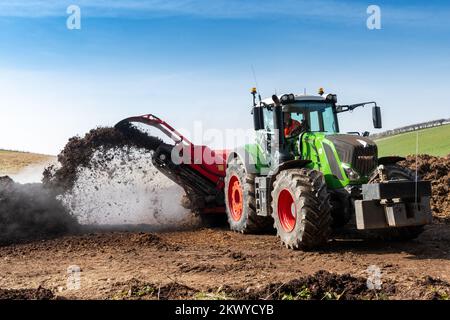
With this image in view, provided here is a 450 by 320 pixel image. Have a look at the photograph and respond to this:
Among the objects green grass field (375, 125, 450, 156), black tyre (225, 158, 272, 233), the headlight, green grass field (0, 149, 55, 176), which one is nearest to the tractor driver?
black tyre (225, 158, 272, 233)

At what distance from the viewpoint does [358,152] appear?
9.06 metres

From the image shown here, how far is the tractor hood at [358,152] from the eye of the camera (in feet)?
29.6

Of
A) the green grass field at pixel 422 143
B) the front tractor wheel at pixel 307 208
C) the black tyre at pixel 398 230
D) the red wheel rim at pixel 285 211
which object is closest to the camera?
the front tractor wheel at pixel 307 208

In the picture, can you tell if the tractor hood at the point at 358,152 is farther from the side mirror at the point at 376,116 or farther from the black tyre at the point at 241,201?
the black tyre at the point at 241,201

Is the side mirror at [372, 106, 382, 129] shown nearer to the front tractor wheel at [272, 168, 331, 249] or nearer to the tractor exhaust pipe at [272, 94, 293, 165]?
the tractor exhaust pipe at [272, 94, 293, 165]

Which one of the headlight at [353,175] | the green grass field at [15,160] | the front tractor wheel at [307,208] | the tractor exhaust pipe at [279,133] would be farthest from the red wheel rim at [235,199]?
the green grass field at [15,160]

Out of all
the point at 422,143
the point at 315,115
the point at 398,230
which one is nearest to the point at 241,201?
the point at 315,115

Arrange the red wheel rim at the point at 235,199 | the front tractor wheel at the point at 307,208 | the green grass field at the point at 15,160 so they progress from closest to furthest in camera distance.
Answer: the front tractor wheel at the point at 307,208 < the red wheel rim at the point at 235,199 < the green grass field at the point at 15,160

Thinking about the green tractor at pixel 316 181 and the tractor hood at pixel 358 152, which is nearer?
the green tractor at pixel 316 181

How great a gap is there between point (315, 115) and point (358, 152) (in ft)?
6.02

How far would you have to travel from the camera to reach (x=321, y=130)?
10617mm

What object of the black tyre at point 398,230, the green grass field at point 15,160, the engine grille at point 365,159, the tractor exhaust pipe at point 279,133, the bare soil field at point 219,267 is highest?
the green grass field at point 15,160

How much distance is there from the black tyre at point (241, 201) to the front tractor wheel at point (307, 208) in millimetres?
1814
